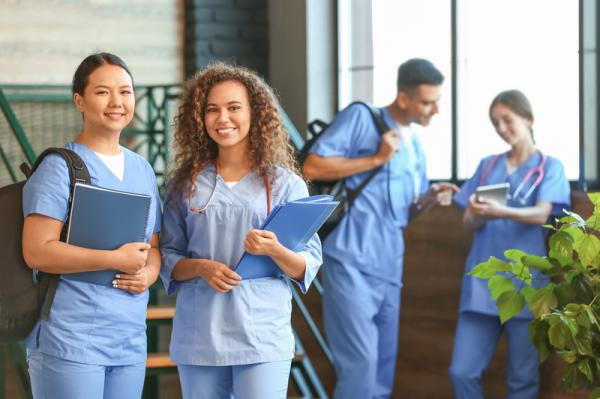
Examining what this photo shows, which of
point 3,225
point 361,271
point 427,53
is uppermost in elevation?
point 427,53

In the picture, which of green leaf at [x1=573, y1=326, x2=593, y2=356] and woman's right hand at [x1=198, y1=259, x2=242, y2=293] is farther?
woman's right hand at [x1=198, y1=259, x2=242, y2=293]

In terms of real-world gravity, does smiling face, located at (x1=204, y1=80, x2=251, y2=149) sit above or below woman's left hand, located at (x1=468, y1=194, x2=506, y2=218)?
above

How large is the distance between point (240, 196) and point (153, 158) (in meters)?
3.59

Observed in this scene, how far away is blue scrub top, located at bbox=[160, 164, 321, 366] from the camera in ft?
8.87

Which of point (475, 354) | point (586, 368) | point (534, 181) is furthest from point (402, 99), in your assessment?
point (586, 368)

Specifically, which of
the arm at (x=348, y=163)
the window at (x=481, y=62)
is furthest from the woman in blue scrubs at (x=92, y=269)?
the window at (x=481, y=62)

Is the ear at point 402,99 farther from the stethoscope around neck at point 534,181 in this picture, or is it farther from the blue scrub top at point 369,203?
the stethoscope around neck at point 534,181

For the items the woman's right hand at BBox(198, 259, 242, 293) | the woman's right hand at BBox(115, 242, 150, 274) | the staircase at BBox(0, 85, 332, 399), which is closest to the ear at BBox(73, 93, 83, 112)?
the woman's right hand at BBox(115, 242, 150, 274)

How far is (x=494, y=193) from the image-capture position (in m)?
4.86

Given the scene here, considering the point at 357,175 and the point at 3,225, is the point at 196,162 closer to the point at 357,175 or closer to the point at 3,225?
the point at 3,225

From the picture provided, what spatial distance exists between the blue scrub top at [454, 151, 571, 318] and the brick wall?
201 cm

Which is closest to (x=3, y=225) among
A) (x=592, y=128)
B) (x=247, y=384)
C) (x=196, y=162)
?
(x=196, y=162)

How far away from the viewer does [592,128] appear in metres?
4.84

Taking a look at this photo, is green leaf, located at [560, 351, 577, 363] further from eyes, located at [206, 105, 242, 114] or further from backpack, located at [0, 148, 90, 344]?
backpack, located at [0, 148, 90, 344]
